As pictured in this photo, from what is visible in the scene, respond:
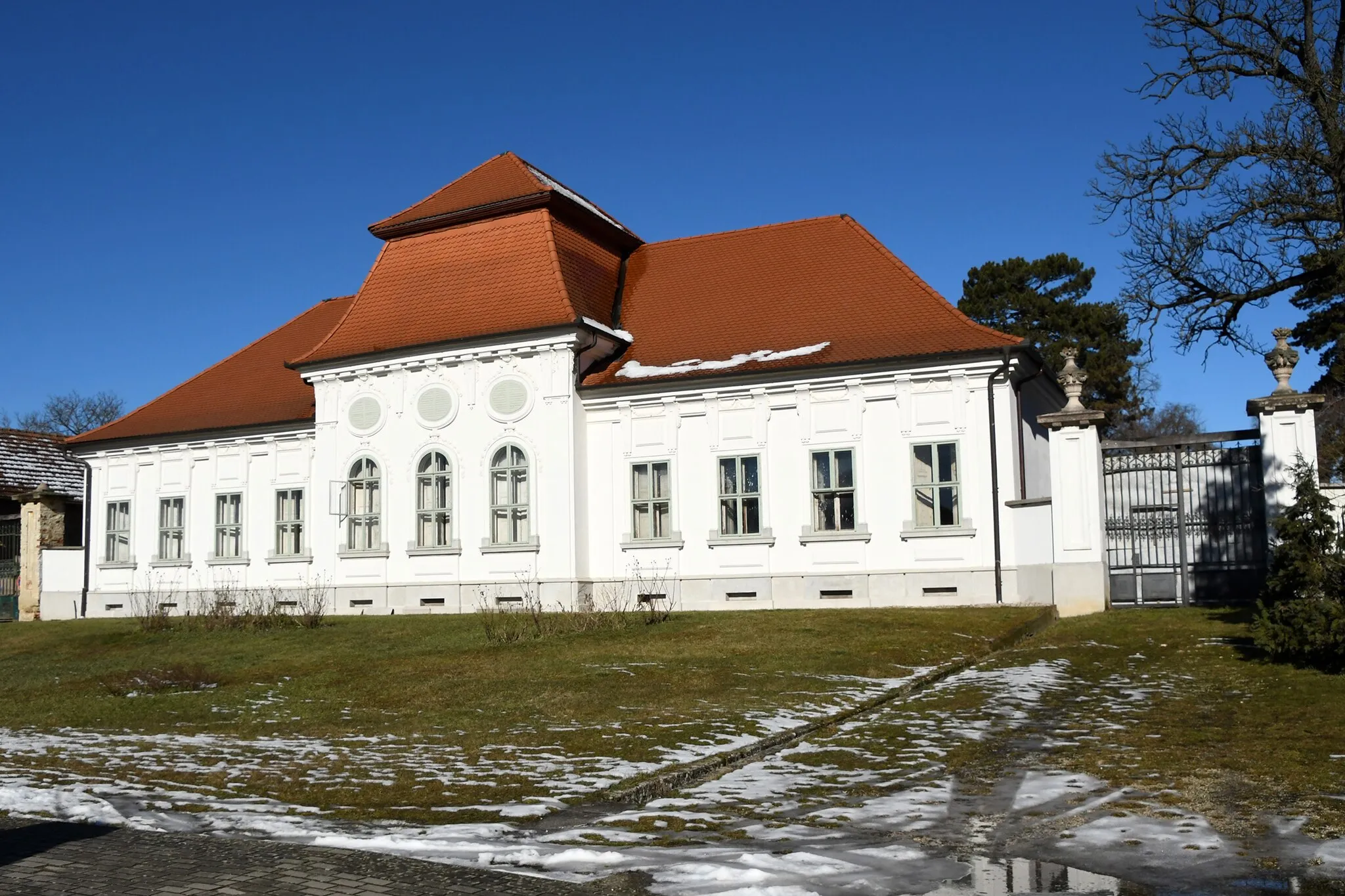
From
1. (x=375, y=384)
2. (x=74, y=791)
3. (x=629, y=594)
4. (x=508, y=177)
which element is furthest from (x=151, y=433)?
(x=74, y=791)

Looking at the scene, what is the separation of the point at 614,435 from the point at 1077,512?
9.22 m

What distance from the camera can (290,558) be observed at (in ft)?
90.0

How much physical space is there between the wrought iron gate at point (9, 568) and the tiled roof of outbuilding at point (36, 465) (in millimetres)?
965

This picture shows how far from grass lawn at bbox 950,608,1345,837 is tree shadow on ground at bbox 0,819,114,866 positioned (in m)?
5.74

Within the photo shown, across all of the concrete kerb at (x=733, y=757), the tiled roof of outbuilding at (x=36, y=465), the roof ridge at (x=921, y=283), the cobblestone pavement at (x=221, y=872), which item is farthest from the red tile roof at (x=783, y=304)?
the tiled roof of outbuilding at (x=36, y=465)

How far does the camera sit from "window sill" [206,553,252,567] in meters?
28.2

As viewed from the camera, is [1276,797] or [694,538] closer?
[1276,797]

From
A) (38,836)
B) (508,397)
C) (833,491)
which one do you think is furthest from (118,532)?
(38,836)

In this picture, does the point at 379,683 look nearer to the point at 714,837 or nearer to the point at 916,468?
the point at 714,837

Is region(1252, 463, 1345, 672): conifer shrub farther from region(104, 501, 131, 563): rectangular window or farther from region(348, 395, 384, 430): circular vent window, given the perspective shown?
region(104, 501, 131, 563): rectangular window

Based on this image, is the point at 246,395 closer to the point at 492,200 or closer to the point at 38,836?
the point at 492,200

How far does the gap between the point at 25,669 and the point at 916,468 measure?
1538cm

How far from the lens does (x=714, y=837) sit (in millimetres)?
6789


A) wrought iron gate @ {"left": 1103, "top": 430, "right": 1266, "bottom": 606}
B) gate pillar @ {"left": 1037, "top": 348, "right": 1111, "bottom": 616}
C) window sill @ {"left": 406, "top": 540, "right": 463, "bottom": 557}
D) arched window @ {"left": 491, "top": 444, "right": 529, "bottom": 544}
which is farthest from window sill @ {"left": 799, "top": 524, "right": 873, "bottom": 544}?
window sill @ {"left": 406, "top": 540, "right": 463, "bottom": 557}
